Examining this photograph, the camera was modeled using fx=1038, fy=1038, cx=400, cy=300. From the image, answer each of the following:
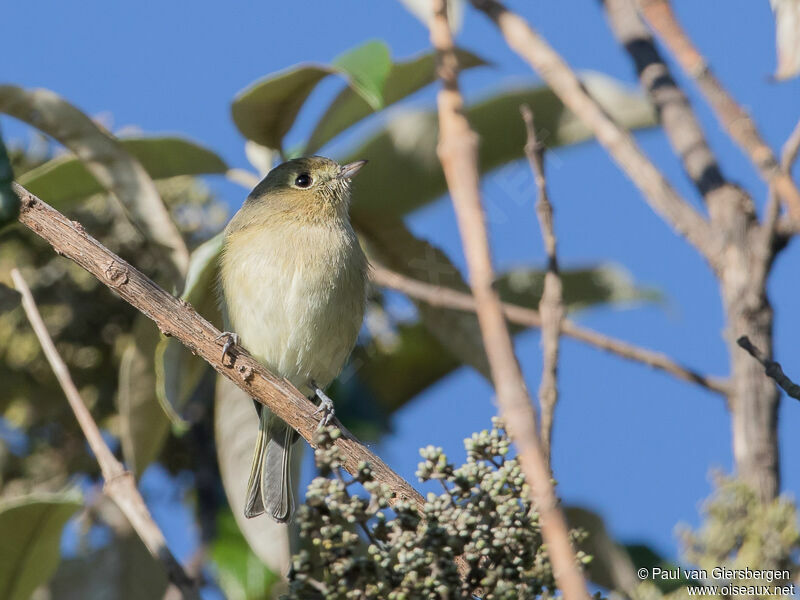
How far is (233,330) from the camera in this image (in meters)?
4.09

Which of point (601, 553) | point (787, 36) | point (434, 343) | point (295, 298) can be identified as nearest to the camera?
point (787, 36)

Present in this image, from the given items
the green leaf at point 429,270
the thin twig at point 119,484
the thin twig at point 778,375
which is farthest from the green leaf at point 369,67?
the thin twig at point 778,375

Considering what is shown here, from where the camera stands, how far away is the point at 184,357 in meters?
3.60

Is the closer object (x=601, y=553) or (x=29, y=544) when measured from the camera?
(x=601, y=553)

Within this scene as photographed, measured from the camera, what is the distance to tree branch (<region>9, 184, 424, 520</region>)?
2508 millimetres

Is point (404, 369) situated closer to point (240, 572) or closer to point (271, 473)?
point (271, 473)

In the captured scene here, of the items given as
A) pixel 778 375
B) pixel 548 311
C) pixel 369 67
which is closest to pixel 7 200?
pixel 548 311

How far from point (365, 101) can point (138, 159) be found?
33.9 inches

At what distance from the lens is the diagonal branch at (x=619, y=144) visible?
2580mm

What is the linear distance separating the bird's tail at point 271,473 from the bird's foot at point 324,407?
17cm

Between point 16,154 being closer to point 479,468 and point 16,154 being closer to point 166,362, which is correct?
point 166,362

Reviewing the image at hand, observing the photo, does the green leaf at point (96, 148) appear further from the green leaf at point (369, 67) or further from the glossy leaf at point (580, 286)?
the glossy leaf at point (580, 286)

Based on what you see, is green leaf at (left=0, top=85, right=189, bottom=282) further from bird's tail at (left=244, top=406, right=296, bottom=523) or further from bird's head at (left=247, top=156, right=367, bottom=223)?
bird's tail at (left=244, top=406, right=296, bottom=523)

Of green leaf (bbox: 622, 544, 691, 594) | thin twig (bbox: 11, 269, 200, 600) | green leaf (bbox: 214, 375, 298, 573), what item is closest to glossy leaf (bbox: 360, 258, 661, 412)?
green leaf (bbox: 214, 375, 298, 573)
